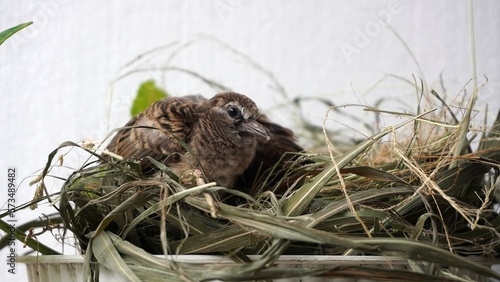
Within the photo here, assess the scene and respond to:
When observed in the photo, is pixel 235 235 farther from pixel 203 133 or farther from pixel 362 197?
pixel 203 133

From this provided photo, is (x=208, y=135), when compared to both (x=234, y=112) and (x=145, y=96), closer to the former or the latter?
Result: (x=234, y=112)

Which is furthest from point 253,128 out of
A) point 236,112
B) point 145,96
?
point 145,96

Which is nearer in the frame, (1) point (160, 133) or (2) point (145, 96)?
(1) point (160, 133)

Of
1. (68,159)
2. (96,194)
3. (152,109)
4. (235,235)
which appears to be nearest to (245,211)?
(235,235)

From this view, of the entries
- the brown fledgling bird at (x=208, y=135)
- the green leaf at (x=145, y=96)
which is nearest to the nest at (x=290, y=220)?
the brown fledgling bird at (x=208, y=135)

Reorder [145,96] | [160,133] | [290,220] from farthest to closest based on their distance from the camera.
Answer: [145,96], [160,133], [290,220]

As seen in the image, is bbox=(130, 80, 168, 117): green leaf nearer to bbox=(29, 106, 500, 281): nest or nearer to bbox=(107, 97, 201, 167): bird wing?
bbox=(107, 97, 201, 167): bird wing

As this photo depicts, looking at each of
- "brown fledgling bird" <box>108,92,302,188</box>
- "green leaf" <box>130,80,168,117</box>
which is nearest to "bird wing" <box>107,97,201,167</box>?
"brown fledgling bird" <box>108,92,302,188</box>
